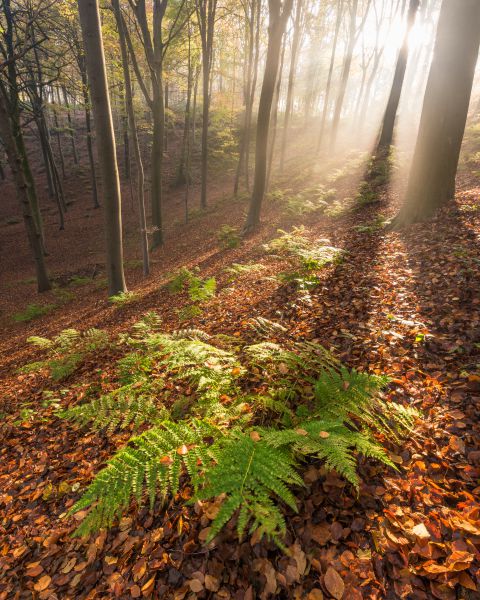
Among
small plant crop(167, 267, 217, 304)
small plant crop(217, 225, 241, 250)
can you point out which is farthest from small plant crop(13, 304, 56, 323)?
→ small plant crop(217, 225, 241, 250)

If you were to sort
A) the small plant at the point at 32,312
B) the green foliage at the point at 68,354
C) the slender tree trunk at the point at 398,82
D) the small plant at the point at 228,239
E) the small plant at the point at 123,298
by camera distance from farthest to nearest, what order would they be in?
1. the slender tree trunk at the point at 398,82
2. the small plant at the point at 228,239
3. the small plant at the point at 32,312
4. the small plant at the point at 123,298
5. the green foliage at the point at 68,354

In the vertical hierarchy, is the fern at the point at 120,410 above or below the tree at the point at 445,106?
below

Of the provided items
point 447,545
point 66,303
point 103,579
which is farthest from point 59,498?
point 66,303

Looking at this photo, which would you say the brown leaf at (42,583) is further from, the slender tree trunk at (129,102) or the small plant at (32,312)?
the small plant at (32,312)

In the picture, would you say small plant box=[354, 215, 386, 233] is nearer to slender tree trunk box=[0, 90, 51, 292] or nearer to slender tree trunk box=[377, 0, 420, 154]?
slender tree trunk box=[377, 0, 420, 154]

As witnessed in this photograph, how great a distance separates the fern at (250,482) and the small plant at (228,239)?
413 inches

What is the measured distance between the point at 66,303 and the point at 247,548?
467 inches

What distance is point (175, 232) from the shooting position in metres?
18.1

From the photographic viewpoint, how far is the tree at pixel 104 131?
21.1ft

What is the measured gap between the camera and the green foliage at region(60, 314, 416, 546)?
5.87ft

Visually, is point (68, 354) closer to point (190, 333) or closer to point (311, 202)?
point (190, 333)

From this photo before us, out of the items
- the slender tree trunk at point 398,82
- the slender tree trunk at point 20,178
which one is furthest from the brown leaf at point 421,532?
the slender tree trunk at point 398,82

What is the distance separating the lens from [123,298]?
8625 mm

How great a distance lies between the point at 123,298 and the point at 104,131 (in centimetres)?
419
